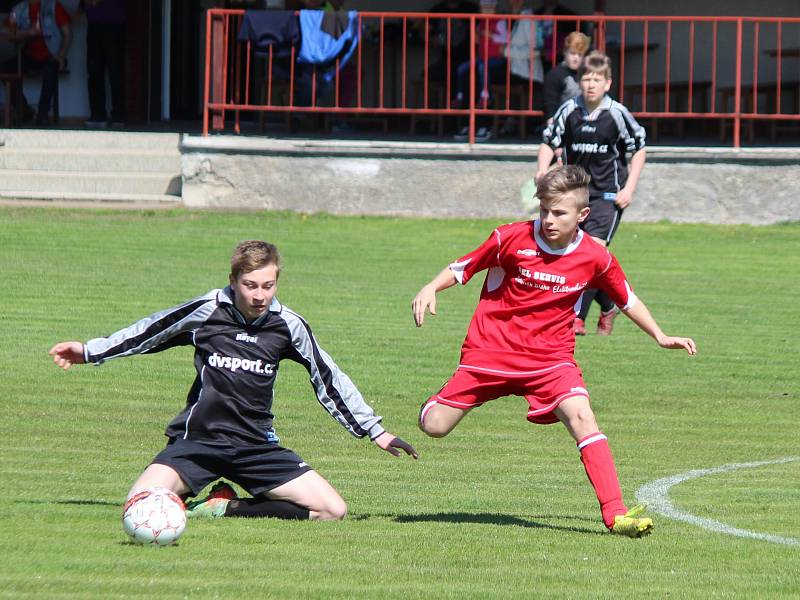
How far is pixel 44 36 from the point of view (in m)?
20.9

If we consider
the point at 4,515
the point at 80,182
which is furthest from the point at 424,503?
Answer: the point at 80,182

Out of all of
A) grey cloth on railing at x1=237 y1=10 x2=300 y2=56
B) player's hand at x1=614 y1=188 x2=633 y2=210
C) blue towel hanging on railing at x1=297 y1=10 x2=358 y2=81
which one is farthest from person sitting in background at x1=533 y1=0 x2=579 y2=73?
player's hand at x1=614 y1=188 x2=633 y2=210

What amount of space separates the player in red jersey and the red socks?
8cm

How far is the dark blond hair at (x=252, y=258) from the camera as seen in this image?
5.95 m

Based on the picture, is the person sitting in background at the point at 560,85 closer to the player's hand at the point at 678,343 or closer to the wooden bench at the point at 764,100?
the wooden bench at the point at 764,100

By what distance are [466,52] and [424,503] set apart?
13056 mm

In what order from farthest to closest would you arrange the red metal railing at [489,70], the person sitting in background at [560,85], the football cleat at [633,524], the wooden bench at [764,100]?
1. the wooden bench at [764,100]
2. the red metal railing at [489,70]
3. the person sitting in background at [560,85]
4. the football cleat at [633,524]

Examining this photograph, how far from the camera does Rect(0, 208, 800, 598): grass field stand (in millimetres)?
5227

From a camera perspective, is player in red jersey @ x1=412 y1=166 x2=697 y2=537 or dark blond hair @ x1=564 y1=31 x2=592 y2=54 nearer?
player in red jersey @ x1=412 y1=166 x2=697 y2=537

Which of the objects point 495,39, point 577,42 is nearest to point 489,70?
point 495,39

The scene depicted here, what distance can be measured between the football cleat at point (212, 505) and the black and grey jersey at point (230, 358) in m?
0.36

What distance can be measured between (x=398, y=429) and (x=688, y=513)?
2.43 meters

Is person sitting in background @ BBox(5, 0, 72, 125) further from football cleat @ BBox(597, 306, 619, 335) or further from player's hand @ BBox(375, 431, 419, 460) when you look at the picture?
player's hand @ BBox(375, 431, 419, 460)

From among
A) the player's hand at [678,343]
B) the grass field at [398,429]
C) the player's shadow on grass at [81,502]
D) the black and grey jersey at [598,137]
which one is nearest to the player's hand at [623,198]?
the black and grey jersey at [598,137]
